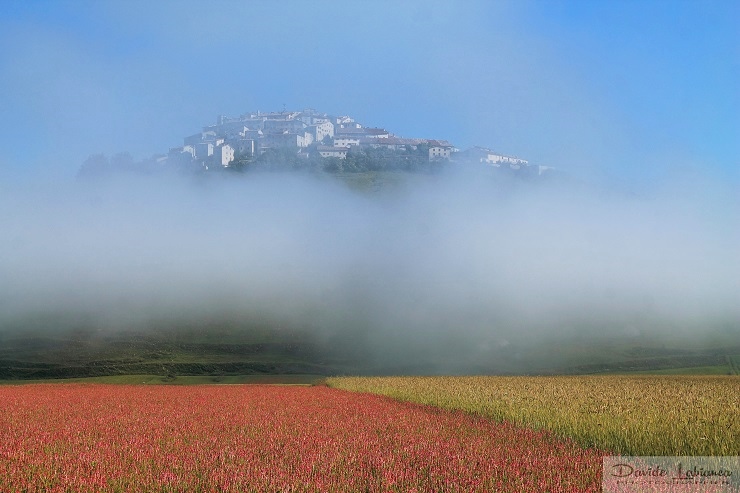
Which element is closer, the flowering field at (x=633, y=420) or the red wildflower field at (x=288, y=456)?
the red wildflower field at (x=288, y=456)

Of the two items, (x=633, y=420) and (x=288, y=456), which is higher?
(x=633, y=420)

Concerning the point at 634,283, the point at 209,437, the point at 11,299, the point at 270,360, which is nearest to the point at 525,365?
the point at 270,360

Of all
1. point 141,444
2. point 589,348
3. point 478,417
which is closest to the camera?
point 141,444

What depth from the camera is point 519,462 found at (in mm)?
9680

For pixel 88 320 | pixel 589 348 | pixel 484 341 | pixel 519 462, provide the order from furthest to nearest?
1. pixel 88 320
2. pixel 484 341
3. pixel 589 348
4. pixel 519 462

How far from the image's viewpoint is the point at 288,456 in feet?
34.9

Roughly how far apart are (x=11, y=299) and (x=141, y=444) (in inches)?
6451

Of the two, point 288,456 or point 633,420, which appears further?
point 633,420

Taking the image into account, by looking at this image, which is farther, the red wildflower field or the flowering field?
the flowering field

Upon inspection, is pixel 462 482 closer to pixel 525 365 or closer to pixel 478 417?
pixel 478 417

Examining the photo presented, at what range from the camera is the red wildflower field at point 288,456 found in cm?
848

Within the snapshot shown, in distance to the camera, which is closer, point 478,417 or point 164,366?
point 478,417

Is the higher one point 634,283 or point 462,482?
point 634,283

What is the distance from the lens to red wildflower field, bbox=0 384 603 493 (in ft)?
27.8
